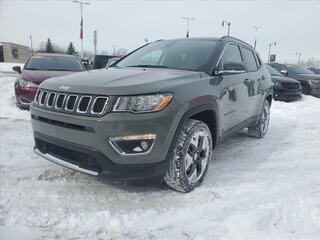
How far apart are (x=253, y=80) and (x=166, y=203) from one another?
2.80m

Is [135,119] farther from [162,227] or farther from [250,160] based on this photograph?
[250,160]

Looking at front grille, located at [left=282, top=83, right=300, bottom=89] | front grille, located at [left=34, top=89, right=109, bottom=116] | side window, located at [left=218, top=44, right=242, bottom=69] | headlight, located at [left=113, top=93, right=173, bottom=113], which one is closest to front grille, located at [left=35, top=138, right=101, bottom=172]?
front grille, located at [left=34, top=89, right=109, bottom=116]

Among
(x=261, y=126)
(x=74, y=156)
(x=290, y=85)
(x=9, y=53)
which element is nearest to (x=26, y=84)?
(x=74, y=156)

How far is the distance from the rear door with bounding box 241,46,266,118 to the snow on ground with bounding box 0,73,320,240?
0.84 m

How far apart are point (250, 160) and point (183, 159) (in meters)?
1.85

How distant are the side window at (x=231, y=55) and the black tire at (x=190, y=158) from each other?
994mm

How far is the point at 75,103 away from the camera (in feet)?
9.97

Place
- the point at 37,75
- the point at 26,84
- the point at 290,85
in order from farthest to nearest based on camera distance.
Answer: the point at 290,85 → the point at 37,75 → the point at 26,84

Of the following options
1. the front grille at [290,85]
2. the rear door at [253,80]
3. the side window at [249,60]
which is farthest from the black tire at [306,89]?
the side window at [249,60]

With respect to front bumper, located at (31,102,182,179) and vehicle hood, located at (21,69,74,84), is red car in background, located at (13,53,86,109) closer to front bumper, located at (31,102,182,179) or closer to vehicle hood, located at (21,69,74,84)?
vehicle hood, located at (21,69,74,84)

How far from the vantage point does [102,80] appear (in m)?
3.23

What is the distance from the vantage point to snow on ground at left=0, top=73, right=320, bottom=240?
2.73 m

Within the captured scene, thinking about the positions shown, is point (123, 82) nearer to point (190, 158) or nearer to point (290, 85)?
point (190, 158)

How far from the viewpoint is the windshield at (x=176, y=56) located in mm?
4047
